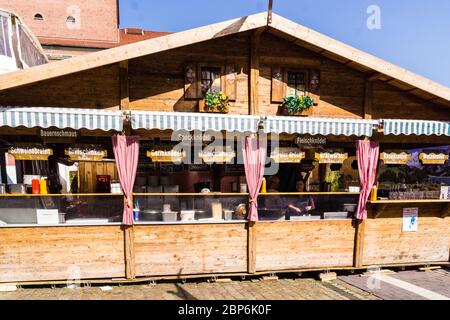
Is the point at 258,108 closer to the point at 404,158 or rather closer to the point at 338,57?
the point at 338,57

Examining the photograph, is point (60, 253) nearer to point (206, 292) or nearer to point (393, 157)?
point (206, 292)

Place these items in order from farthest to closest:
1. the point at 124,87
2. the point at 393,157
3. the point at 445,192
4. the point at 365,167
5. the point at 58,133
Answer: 1. the point at 445,192
2. the point at 393,157
3. the point at 365,167
4. the point at 58,133
5. the point at 124,87

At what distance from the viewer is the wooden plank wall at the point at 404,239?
7.30 metres

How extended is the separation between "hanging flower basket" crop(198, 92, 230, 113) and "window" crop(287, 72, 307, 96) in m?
1.79

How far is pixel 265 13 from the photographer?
618 cm

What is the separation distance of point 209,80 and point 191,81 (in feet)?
1.48

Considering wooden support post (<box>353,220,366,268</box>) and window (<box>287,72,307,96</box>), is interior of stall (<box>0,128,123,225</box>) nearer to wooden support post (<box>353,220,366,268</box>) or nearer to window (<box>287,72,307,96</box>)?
window (<box>287,72,307,96</box>)

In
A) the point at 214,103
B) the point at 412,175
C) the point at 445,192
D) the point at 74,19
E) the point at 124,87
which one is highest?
the point at 74,19

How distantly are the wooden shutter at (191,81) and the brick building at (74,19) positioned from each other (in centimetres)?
2273

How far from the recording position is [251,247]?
6.65 m

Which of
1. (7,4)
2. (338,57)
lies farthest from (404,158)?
(7,4)

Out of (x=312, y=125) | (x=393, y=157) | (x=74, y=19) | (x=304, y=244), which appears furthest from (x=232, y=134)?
Result: (x=74, y=19)

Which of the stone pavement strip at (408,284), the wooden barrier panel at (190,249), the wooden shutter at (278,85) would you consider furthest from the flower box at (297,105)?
the stone pavement strip at (408,284)

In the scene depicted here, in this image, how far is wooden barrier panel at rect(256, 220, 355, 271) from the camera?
6.79 metres
